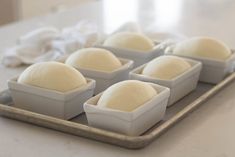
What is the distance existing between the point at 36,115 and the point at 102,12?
0.88 metres

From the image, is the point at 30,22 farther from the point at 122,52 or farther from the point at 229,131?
the point at 229,131

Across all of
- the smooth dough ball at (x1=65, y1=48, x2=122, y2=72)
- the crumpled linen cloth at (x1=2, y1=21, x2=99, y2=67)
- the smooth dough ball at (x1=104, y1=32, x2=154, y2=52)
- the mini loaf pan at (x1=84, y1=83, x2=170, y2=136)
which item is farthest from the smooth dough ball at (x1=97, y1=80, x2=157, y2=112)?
the crumpled linen cloth at (x1=2, y1=21, x2=99, y2=67)

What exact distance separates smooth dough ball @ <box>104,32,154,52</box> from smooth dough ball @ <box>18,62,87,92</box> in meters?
0.21

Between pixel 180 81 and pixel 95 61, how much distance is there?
5.8 inches

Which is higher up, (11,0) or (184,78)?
(184,78)

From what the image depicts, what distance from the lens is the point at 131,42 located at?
1004 millimetres

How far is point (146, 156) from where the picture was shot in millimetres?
702

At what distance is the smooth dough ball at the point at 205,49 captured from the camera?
0.96 meters

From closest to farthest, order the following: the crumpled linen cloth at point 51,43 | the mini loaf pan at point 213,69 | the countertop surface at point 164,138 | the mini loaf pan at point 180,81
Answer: the countertop surface at point 164,138, the mini loaf pan at point 180,81, the mini loaf pan at point 213,69, the crumpled linen cloth at point 51,43

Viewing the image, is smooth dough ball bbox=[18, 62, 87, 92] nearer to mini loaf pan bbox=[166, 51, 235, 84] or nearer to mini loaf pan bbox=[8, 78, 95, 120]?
mini loaf pan bbox=[8, 78, 95, 120]

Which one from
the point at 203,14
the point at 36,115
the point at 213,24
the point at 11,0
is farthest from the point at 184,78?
the point at 11,0

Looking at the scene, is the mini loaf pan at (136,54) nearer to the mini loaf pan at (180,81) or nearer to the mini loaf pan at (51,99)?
the mini loaf pan at (180,81)

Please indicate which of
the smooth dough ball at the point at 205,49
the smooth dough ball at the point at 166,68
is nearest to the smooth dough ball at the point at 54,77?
the smooth dough ball at the point at 166,68

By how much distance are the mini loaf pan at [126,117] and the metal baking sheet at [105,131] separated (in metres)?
0.01
